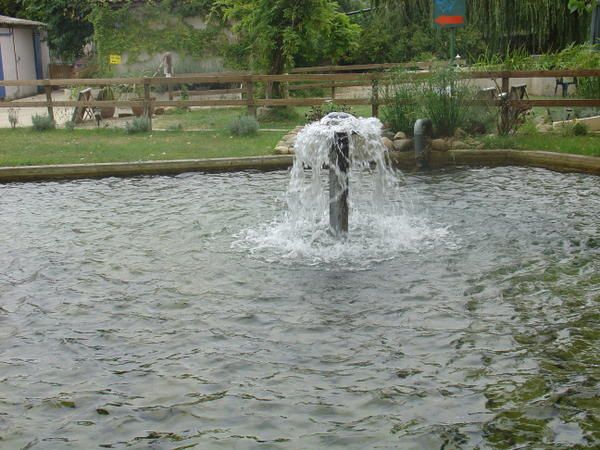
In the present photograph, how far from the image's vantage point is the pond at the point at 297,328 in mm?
4738

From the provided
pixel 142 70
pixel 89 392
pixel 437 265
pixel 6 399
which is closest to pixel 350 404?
pixel 89 392

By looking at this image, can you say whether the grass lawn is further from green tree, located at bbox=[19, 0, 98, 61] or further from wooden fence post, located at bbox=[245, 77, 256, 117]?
green tree, located at bbox=[19, 0, 98, 61]

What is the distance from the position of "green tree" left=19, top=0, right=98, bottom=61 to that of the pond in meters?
26.9

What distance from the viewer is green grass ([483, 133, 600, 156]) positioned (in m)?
12.8

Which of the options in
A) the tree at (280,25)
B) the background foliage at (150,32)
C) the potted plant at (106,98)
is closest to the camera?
the tree at (280,25)

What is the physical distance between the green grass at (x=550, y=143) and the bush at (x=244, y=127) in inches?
192

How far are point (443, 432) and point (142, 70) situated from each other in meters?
27.6

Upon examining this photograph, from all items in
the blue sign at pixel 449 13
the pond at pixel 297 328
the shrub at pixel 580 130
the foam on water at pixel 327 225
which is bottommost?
the pond at pixel 297 328

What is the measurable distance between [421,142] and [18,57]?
24.6m

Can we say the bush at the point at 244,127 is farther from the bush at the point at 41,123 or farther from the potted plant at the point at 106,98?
the potted plant at the point at 106,98

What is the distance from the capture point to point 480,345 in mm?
5766

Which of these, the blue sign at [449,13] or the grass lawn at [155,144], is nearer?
the grass lawn at [155,144]

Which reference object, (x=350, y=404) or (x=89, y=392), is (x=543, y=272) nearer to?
(x=350, y=404)

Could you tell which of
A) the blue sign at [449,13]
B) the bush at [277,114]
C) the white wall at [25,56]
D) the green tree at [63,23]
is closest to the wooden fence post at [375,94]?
the blue sign at [449,13]
